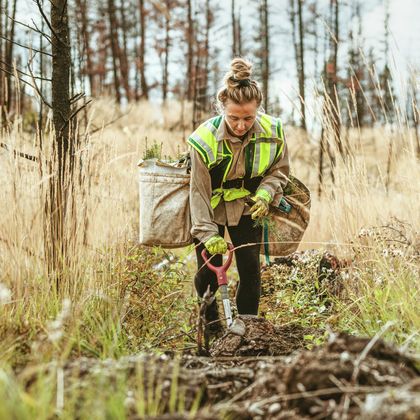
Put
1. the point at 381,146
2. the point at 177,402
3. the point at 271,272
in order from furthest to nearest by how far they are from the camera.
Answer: the point at 381,146
the point at 271,272
the point at 177,402

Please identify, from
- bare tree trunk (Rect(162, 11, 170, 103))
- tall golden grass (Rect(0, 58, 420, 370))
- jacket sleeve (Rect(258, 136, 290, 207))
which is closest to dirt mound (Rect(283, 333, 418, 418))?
tall golden grass (Rect(0, 58, 420, 370))

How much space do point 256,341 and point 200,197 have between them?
0.97 m

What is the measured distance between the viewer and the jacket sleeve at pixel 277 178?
2430 millimetres

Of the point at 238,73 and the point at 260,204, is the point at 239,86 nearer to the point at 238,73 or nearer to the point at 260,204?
A: the point at 238,73

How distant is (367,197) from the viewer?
261cm

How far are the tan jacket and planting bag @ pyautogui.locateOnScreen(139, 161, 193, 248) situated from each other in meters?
0.25

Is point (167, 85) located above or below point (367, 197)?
above

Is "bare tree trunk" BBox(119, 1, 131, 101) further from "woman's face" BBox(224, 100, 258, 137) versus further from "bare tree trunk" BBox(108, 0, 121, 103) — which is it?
"woman's face" BBox(224, 100, 258, 137)

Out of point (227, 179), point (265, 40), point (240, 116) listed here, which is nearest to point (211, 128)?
point (240, 116)

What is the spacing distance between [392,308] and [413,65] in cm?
165

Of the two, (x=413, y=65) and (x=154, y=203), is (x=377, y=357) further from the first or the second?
(x=413, y=65)

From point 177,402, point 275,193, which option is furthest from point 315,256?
point 177,402

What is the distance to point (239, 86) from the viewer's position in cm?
233

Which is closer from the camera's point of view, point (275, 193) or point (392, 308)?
point (392, 308)
